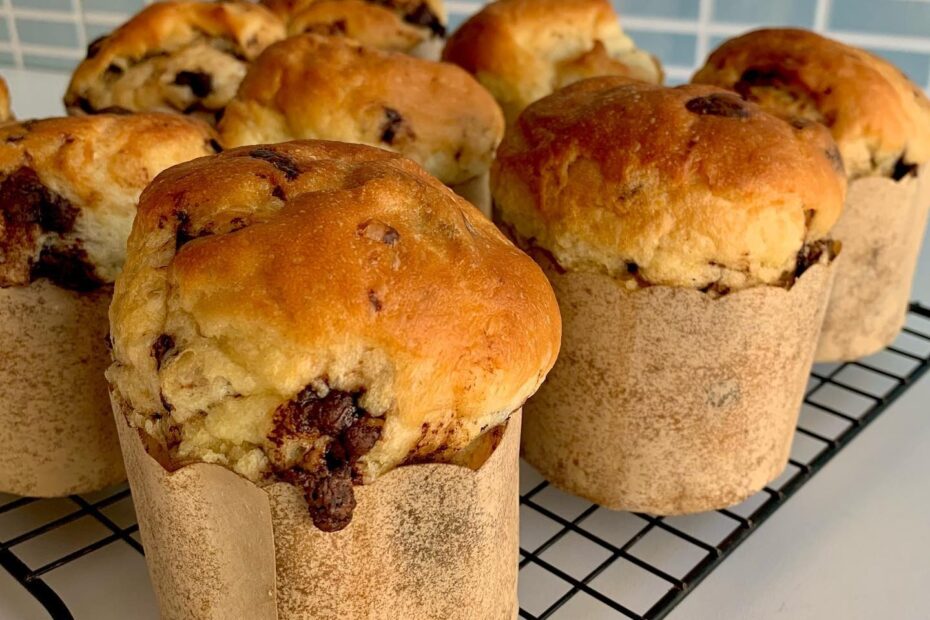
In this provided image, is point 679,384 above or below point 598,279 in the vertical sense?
below

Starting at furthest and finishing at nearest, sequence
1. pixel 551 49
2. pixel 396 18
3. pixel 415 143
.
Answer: pixel 396 18 → pixel 551 49 → pixel 415 143

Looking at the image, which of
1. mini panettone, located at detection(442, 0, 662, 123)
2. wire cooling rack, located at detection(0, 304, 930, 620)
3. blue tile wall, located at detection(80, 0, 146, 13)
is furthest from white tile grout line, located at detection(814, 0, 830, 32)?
blue tile wall, located at detection(80, 0, 146, 13)

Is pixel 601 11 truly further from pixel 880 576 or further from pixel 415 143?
pixel 880 576

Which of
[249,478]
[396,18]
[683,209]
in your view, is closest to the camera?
[249,478]

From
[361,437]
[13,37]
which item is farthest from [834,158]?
[13,37]

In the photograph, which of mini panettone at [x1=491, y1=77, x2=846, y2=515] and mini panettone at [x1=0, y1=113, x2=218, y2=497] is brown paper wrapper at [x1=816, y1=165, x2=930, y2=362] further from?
mini panettone at [x1=0, y1=113, x2=218, y2=497]

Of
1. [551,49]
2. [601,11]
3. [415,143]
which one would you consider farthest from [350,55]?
[601,11]

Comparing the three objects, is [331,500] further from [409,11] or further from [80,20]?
[80,20]
